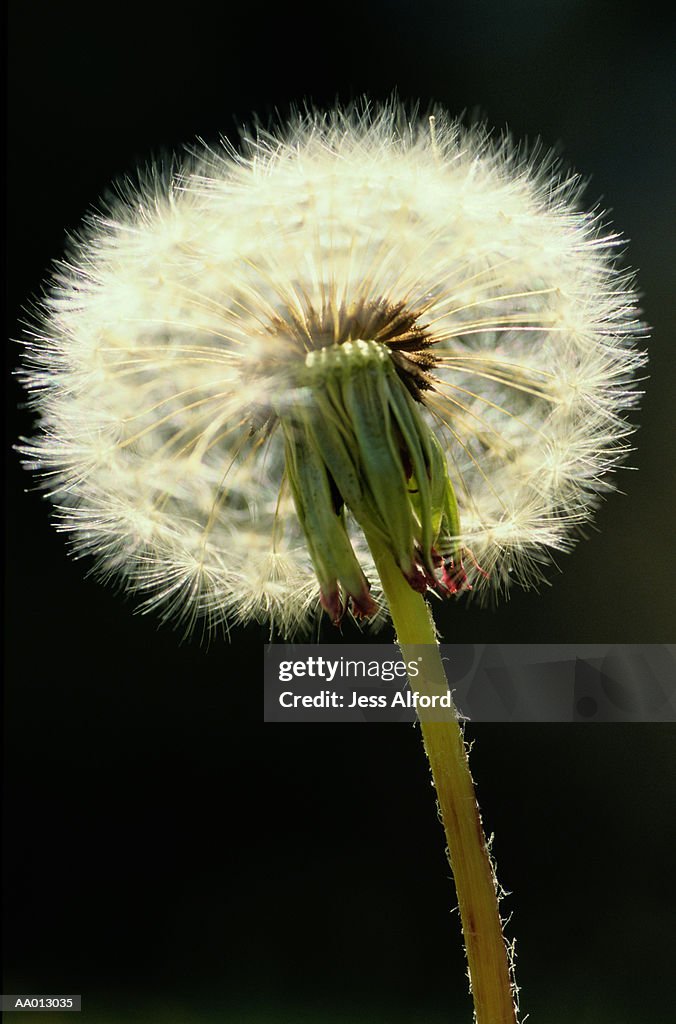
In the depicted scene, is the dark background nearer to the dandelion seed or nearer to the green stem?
the dandelion seed

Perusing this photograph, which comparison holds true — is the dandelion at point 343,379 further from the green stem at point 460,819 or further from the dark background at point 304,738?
the dark background at point 304,738

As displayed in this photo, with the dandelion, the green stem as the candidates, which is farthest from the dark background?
the green stem

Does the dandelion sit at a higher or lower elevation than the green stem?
higher

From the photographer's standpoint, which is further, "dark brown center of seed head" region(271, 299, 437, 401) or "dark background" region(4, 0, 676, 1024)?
"dark background" region(4, 0, 676, 1024)

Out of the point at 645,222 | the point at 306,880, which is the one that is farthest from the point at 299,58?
the point at 306,880

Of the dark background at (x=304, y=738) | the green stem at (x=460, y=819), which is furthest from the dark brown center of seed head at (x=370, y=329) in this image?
the dark background at (x=304, y=738)

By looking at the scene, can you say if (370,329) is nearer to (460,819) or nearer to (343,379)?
(343,379)
